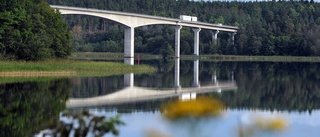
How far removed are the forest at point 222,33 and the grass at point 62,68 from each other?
49972 mm

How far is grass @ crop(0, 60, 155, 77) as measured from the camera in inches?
1638

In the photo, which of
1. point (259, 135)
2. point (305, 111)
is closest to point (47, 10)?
point (305, 111)

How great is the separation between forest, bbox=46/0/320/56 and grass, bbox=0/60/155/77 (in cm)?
Result: 4997

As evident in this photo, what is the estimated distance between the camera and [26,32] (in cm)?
4847

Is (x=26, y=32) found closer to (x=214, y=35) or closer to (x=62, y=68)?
(x=62, y=68)

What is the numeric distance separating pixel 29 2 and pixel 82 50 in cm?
6652

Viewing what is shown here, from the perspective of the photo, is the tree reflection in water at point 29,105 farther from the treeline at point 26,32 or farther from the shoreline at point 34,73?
the treeline at point 26,32

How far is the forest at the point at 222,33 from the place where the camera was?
108 m

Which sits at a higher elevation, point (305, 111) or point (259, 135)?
point (259, 135)

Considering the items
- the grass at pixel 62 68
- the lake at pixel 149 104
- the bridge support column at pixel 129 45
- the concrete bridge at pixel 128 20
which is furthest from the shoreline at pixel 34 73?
the bridge support column at pixel 129 45

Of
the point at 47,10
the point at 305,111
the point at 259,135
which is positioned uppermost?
the point at 47,10

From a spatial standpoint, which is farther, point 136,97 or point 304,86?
point 304,86

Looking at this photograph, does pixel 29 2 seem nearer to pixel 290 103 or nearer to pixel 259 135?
pixel 290 103

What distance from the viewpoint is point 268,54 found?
359 ft
